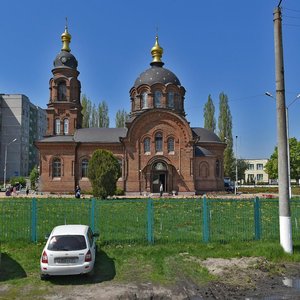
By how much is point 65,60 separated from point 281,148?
120ft

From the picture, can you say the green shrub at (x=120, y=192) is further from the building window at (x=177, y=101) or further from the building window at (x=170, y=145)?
the building window at (x=177, y=101)

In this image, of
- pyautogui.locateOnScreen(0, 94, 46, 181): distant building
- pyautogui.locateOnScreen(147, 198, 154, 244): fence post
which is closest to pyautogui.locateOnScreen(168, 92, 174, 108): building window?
pyautogui.locateOnScreen(147, 198, 154, 244): fence post

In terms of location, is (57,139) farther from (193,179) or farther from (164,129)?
(193,179)

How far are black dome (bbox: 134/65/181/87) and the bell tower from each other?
25.7 ft

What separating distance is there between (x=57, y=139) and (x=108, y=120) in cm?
2207

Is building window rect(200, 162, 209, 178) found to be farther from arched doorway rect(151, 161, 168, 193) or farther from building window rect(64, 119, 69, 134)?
building window rect(64, 119, 69, 134)

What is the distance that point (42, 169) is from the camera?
131 ft

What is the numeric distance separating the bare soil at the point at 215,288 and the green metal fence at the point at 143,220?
2.71 m

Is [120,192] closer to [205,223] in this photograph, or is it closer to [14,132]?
[205,223]

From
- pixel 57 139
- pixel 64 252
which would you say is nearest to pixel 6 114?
pixel 57 139

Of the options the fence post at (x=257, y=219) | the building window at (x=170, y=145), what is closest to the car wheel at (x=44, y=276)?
the fence post at (x=257, y=219)

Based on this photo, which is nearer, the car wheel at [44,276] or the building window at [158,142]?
the car wheel at [44,276]

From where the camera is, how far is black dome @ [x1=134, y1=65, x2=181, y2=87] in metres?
43.6

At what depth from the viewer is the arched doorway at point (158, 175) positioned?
129ft
